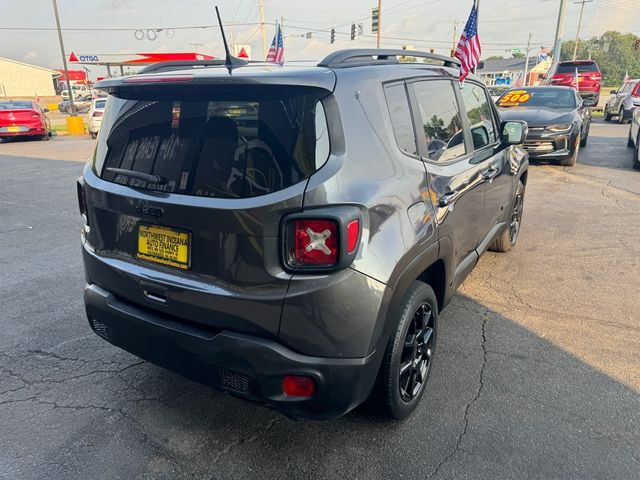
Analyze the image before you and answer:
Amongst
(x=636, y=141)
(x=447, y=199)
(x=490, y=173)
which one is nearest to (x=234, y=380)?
(x=447, y=199)

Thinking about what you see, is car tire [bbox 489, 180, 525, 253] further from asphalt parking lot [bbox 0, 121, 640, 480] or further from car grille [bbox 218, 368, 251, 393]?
car grille [bbox 218, 368, 251, 393]

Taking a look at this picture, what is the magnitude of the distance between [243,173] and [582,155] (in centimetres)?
1250

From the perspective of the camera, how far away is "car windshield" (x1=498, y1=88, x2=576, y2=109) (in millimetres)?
11133

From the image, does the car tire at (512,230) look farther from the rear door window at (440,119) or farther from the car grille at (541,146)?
the car grille at (541,146)

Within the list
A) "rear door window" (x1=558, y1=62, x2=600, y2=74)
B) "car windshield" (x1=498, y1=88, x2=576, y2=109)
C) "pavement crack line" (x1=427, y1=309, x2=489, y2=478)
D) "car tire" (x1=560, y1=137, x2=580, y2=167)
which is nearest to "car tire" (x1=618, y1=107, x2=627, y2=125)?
"rear door window" (x1=558, y1=62, x2=600, y2=74)

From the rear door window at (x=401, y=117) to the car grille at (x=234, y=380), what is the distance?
1328mm

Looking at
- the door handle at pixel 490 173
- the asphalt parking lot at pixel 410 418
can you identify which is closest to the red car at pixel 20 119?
the asphalt parking lot at pixel 410 418

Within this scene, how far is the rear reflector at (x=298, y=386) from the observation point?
6.79ft

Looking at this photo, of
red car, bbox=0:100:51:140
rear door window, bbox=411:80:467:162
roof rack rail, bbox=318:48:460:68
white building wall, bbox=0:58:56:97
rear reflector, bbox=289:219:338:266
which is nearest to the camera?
rear reflector, bbox=289:219:338:266

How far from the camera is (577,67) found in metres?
23.0

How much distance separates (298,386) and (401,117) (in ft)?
4.69

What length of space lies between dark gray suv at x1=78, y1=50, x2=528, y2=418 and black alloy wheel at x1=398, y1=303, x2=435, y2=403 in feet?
0.07

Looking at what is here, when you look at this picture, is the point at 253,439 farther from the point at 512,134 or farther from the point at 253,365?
the point at 512,134

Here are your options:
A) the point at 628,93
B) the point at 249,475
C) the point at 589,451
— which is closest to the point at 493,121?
the point at 589,451
